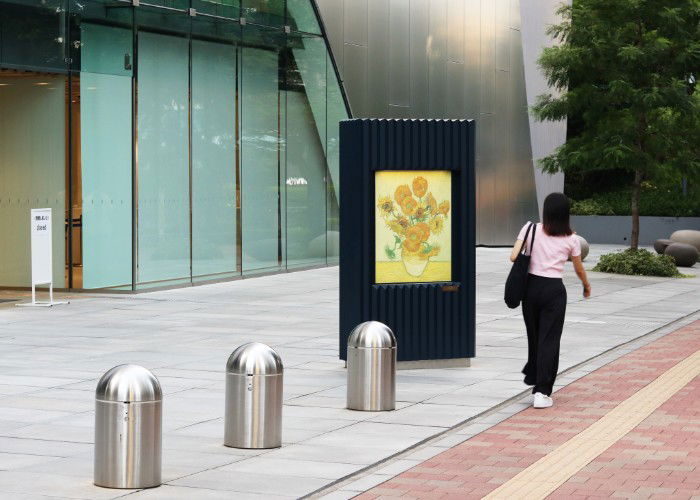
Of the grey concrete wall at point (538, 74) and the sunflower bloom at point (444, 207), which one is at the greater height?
the grey concrete wall at point (538, 74)

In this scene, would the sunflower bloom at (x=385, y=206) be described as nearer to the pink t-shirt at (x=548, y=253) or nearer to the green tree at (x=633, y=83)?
the pink t-shirt at (x=548, y=253)

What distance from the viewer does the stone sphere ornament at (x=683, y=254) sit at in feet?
99.5

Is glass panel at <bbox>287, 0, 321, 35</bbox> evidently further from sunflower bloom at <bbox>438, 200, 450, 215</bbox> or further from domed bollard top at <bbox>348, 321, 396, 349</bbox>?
domed bollard top at <bbox>348, 321, 396, 349</bbox>

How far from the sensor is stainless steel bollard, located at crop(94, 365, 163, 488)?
705cm

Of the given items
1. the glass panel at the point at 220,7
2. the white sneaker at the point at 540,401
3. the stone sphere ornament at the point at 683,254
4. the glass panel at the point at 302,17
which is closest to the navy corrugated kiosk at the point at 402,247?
the white sneaker at the point at 540,401

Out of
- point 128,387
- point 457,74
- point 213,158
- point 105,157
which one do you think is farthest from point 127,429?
point 457,74

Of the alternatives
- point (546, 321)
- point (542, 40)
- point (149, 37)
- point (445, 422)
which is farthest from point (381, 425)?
point (542, 40)

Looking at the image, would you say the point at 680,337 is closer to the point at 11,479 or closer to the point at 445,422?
the point at 445,422

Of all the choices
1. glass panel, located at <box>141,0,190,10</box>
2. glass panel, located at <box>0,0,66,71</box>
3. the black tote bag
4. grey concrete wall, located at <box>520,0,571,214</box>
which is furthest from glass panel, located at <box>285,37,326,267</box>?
the black tote bag

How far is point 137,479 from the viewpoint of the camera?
7184mm

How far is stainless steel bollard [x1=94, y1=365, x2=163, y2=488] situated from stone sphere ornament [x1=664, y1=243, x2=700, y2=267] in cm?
2473

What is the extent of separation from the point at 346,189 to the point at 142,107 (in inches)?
389

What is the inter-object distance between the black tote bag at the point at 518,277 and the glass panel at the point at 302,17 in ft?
52.3

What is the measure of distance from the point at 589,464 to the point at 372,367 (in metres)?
2.25
